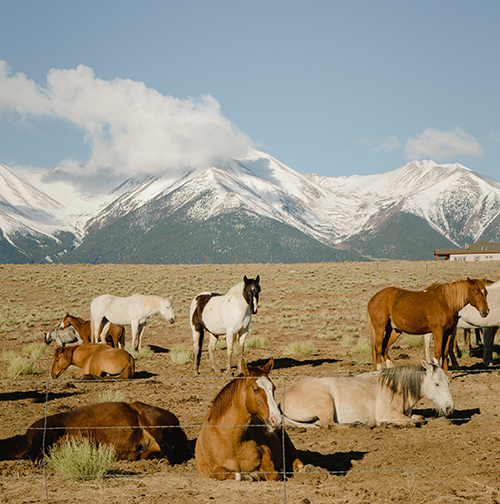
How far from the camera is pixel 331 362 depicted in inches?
607

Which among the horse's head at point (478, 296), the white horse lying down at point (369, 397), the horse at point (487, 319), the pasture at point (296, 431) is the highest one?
the horse's head at point (478, 296)

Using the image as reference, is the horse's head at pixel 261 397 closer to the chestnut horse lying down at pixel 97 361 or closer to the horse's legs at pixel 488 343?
the chestnut horse lying down at pixel 97 361

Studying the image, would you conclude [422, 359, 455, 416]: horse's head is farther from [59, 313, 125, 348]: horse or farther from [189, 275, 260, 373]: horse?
[59, 313, 125, 348]: horse

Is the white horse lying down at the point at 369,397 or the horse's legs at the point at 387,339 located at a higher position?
the horse's legs at the point at 387,339

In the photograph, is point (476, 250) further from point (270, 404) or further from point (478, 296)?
point (270, 404)

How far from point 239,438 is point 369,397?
3313 mm

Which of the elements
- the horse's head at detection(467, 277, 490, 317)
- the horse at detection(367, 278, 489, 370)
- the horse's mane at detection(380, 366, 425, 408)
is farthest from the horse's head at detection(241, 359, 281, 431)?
the horse's head at detection(467, 277, 490, 317)

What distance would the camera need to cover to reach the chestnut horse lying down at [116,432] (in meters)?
6.71

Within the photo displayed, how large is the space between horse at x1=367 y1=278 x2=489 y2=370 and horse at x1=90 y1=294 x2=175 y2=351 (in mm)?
7631

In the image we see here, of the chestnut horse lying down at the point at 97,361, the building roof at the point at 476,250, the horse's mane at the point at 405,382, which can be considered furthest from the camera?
the building roof at the point at 476,250

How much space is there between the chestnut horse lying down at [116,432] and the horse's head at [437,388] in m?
4.14

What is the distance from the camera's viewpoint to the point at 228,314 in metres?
13.9

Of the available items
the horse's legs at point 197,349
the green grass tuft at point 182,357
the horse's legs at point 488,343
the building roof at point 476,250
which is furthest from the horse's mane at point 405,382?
the building roof at point 476,250

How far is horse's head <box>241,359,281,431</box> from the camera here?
17.6 ft
